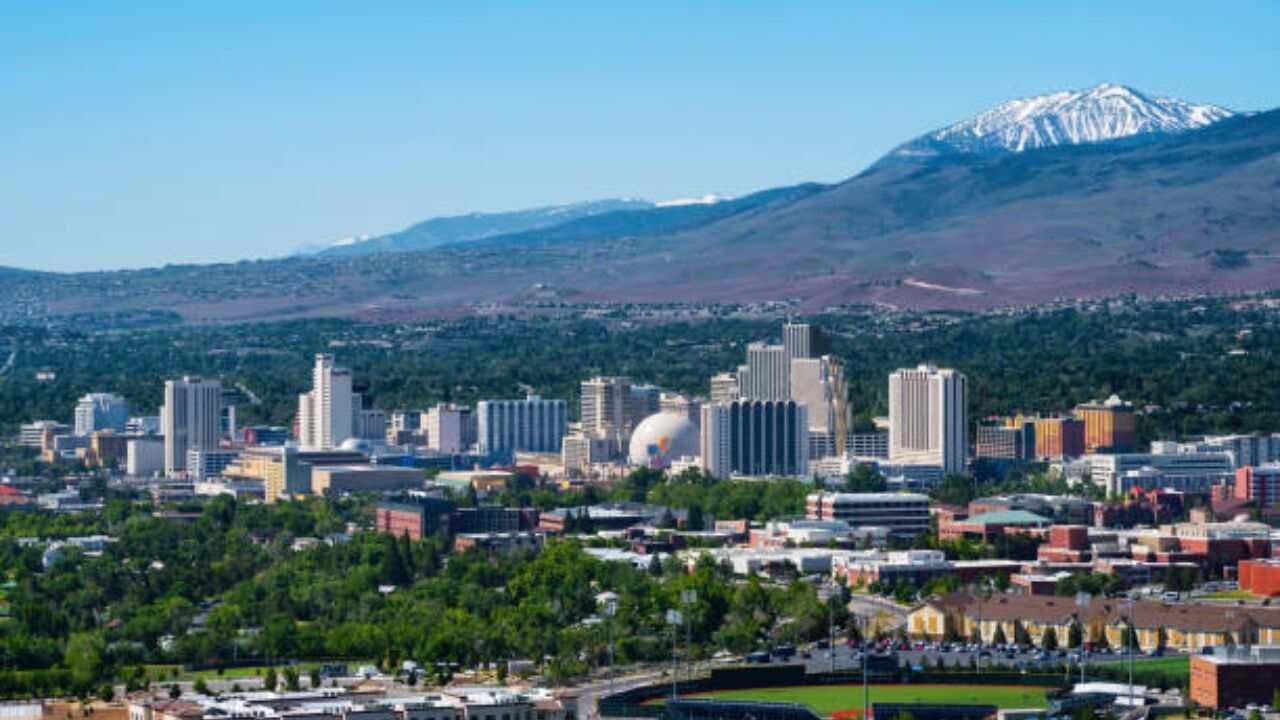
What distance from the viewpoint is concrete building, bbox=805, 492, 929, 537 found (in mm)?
118750

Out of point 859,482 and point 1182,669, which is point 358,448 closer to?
point 859,482

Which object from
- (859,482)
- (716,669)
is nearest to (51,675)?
(716,669)

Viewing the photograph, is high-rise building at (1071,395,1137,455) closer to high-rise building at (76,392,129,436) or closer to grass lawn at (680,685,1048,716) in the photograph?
high-rise building at (76,392,129,436)

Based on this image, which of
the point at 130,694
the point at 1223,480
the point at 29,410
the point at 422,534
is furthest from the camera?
the point at 29,410

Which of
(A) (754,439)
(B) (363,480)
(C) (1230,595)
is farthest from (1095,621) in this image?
(A) (754,439)

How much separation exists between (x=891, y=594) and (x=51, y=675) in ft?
91.7

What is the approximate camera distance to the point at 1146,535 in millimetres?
108625

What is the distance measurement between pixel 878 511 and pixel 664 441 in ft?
113

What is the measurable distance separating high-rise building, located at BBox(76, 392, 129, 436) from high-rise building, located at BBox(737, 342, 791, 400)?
30918mm

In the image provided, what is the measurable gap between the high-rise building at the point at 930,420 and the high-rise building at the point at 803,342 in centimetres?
1337

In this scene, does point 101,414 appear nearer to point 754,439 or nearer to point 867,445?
point 867,445

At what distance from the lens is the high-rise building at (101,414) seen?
6983 inches

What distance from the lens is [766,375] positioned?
163 meters

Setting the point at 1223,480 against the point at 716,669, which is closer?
the point at 716,669
